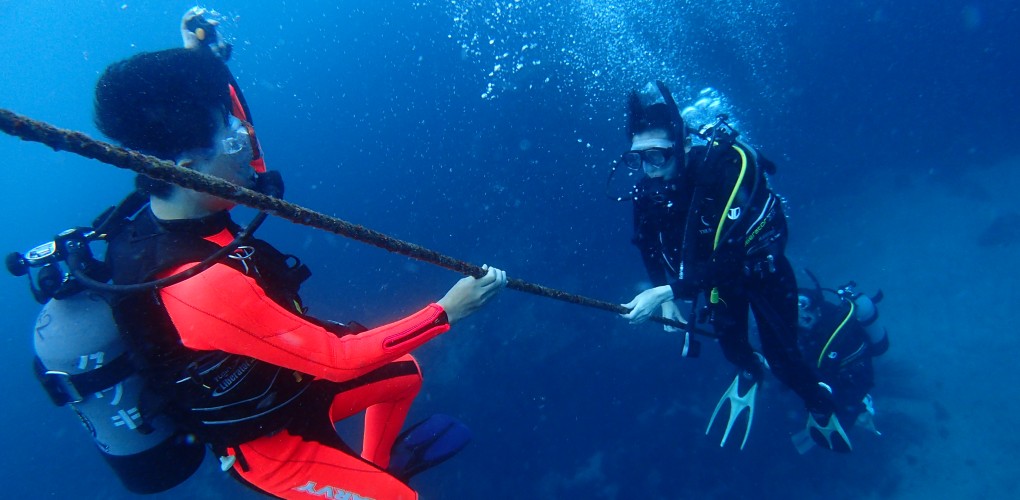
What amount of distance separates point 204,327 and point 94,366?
89cm

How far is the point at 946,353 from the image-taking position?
1125 cm

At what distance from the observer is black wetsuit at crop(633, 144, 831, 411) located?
414 cm

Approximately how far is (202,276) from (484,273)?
48.8 inches

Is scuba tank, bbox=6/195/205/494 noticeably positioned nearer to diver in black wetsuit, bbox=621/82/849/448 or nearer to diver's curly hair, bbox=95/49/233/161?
diver's curly hair, bbox=95/49/233/161

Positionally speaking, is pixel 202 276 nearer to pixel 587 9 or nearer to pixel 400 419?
pixel 400 419

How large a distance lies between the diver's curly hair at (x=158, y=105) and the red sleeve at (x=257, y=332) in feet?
1.83

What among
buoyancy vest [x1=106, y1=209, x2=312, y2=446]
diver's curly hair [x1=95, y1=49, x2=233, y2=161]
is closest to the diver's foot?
buoyancy vest [x1=106, y1=209, x2=312, y2=446]

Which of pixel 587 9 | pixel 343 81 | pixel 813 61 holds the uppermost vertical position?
pixel 343 81

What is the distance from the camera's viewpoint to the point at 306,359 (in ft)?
6.94

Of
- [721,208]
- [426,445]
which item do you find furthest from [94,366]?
[721,208]

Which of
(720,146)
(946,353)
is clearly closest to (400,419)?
(720,146)

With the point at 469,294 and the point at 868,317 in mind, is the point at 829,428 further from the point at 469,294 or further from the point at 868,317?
the point at 469,294

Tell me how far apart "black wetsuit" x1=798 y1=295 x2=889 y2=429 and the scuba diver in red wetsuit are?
638 centimetres

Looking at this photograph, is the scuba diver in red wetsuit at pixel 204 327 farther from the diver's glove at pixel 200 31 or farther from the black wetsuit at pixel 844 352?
the black wetsuit at pixel 844 352
